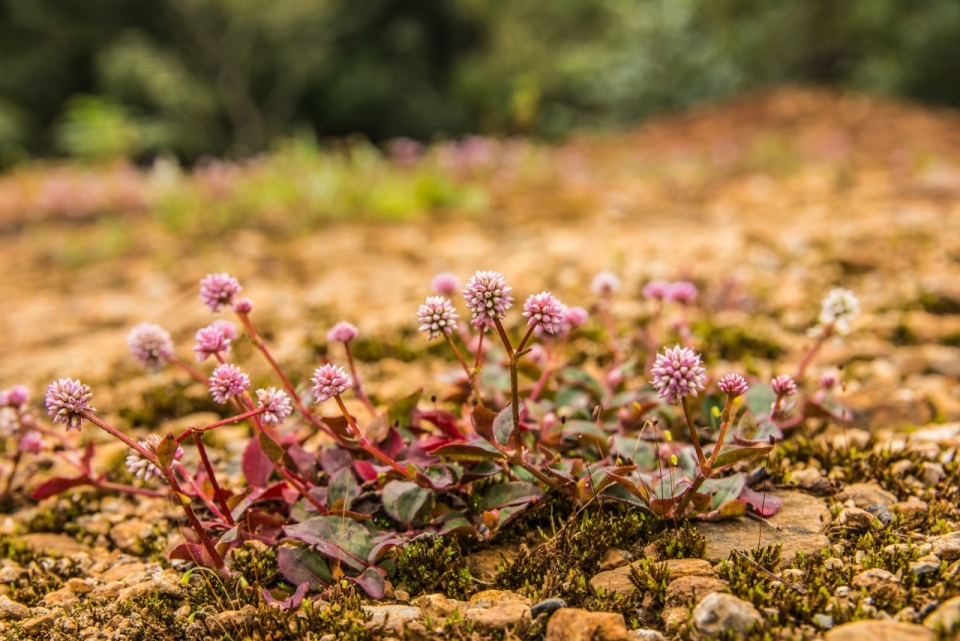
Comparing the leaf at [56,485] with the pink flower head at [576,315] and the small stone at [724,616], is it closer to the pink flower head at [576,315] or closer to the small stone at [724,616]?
the pink flower head at [576,315]

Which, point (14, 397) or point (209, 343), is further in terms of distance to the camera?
point (14, 397)

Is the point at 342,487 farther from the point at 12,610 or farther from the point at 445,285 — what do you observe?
the point at 12,610

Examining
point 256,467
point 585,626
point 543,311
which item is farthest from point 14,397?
point 585,626

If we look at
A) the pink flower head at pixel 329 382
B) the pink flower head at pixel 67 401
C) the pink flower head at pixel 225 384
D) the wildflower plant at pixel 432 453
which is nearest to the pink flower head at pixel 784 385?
the wildflower plant at pixel 432 453

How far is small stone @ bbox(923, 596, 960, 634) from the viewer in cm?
118

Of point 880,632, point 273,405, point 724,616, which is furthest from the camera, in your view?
point 273,405

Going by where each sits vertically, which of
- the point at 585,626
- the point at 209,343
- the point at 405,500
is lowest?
the point at 585,626

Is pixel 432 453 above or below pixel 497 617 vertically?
above

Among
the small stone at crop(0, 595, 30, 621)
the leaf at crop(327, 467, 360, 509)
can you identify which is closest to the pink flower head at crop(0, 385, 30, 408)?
the small stone at crop(0, 595, 30, 621)

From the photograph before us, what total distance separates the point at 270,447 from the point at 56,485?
726mm

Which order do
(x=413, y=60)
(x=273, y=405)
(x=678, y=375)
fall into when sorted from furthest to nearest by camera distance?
(x=413, y=60) < (x=273, y=405) < (x=678, y=375)

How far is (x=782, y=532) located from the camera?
1622 mm

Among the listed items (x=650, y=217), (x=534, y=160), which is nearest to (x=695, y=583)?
(x=650, y=217)

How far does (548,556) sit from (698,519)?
375 millimetres
